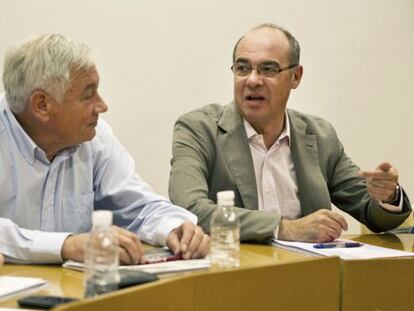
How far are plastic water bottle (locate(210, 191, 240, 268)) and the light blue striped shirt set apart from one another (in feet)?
0.57

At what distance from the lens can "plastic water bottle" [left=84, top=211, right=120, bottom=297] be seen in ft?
4.35

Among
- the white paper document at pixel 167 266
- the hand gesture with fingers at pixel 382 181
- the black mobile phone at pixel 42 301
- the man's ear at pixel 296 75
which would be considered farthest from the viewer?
the man's ear at pixel 296 75

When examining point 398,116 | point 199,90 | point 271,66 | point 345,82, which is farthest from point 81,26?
point 398,116

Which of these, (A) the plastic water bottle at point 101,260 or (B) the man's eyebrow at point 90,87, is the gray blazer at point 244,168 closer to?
(B) the man's eyebrow at point 90,87

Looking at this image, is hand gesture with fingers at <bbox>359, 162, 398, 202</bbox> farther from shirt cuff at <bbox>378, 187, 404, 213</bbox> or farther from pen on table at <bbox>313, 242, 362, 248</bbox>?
pen on table at <bbox>313, 242, 362, 248</bbox>

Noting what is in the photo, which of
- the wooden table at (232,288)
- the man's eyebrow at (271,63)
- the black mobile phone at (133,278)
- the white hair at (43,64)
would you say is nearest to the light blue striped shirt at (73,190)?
the white hair at (43,64)

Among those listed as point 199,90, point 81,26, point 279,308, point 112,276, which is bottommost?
point 279,308

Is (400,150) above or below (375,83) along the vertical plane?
below

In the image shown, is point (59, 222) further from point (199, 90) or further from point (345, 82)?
point (345, 82)

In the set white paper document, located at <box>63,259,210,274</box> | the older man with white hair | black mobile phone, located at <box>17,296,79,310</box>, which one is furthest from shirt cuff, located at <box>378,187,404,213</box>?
black mobile phone, located at <box>17,296,79,310</box>

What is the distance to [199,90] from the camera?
11.5 ft

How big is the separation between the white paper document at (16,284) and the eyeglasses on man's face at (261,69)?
→ 143 centimetres

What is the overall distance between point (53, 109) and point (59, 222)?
1.24 ft

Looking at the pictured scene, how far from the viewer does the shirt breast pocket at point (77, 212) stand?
7.13 ft
